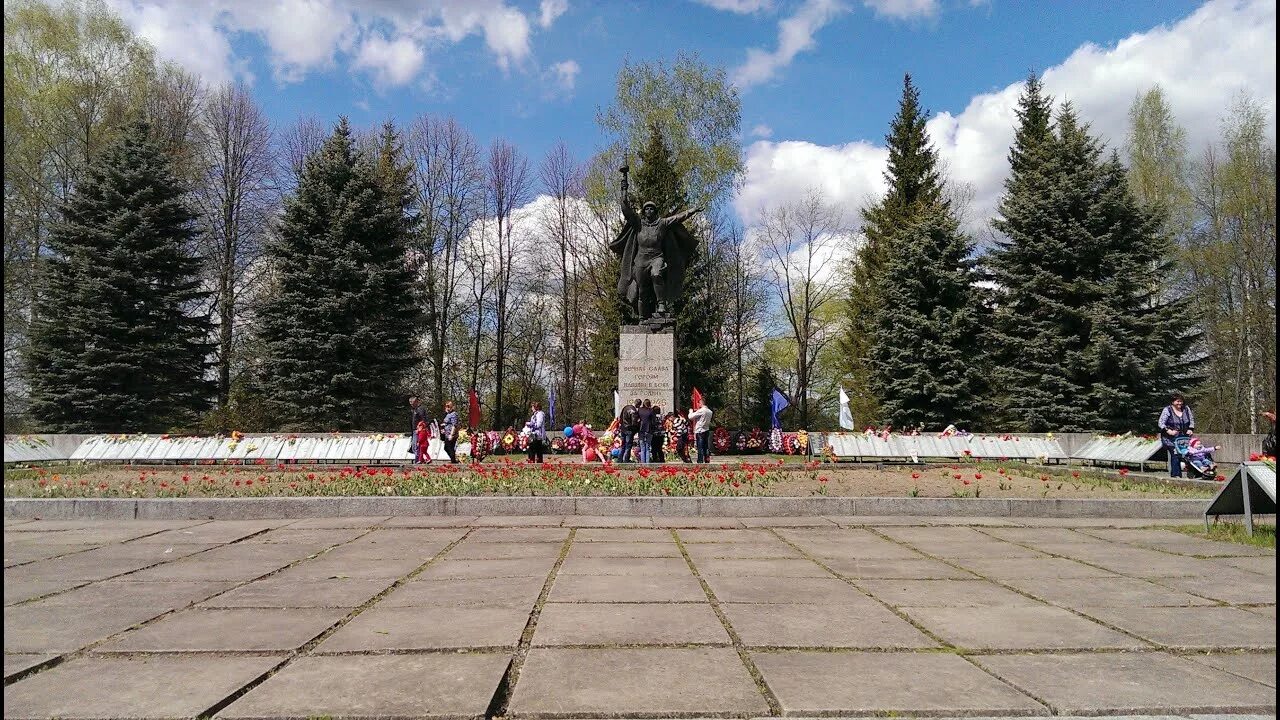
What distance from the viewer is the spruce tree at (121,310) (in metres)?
26.8

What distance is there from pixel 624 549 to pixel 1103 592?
393cm

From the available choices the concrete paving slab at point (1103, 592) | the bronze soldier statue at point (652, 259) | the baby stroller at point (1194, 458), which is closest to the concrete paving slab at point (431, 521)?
the concrete paving slab at point (1103, 592)

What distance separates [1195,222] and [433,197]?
117 ft

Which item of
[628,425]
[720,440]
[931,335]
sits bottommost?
[720,440]

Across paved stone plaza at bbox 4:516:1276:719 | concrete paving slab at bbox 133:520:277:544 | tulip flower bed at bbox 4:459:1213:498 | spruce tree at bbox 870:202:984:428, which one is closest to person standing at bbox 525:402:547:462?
→ tulip flower bed at bbox 4:459:1213:498

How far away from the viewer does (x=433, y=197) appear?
4159cm

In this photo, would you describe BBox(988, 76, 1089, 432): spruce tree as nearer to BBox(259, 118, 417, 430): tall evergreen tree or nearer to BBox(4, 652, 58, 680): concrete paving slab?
BBox(259, 118, 417, 430): tall evergreen tree

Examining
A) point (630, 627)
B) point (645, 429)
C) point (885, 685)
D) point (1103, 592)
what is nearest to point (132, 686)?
point (630, 627)

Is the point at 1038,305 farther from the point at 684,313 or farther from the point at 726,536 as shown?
the point at 726,536

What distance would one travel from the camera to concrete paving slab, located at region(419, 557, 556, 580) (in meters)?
6.25

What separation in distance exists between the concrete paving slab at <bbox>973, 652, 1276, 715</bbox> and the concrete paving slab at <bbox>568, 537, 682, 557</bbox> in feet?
11.8

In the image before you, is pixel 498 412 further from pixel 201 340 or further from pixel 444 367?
pixel 201 340

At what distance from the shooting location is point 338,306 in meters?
29.0

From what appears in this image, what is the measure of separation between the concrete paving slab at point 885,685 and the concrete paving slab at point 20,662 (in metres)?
3.57
